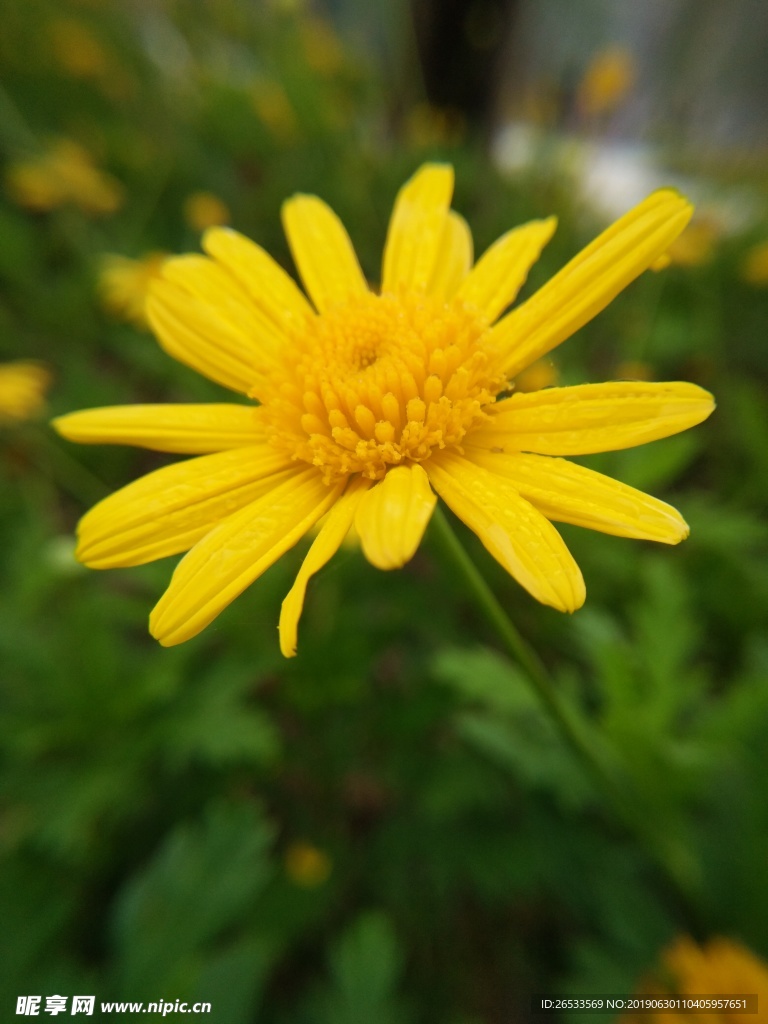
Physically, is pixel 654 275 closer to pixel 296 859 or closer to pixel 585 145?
pixel 585 145

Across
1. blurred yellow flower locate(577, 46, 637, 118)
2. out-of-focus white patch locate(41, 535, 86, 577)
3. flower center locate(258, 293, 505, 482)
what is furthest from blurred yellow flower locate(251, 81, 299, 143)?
flower center locate(258, 293, 505, 482)

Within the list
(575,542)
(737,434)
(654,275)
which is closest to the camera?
(575,542)

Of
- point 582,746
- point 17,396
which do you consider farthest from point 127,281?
point 582,746

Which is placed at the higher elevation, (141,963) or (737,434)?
(737,434)

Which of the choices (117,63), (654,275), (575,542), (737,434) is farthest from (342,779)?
(117,63)

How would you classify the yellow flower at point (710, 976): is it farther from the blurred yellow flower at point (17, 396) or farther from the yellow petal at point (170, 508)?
the blurred yellow flower at point (17, 396)

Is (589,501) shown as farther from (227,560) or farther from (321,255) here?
(321,255)

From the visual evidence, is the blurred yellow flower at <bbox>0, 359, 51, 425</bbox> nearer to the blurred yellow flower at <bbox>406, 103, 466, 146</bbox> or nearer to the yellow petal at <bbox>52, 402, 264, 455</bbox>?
the yellow petal at <bbox>52, 402, 264, 455</bbox>
